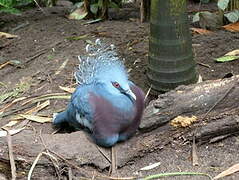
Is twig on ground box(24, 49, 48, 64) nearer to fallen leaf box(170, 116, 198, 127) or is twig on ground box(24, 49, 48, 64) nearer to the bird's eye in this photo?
the bird's eye

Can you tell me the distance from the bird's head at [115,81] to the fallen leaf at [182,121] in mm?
328

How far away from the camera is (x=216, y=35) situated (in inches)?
177

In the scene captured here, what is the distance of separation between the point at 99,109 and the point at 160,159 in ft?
1.62

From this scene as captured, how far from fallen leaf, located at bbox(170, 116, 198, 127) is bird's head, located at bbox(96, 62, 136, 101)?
328 millimetres

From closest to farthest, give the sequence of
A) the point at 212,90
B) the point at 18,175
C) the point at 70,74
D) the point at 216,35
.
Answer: the point at 18,175, the point at 212,90, the point at 70,74, the point at 216,35

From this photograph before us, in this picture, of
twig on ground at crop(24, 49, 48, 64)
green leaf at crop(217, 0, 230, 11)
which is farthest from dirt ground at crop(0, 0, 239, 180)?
green leaf at crop(217, 0, 230, 11)

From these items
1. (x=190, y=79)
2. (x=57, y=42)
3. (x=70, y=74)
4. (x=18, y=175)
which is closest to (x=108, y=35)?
(x=57, y=42)

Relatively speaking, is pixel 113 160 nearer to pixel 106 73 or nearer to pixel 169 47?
pixel 106 73

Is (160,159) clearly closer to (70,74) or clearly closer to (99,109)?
(99,109)

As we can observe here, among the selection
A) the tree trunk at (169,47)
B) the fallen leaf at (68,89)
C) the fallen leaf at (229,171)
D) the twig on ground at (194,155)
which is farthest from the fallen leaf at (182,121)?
the fallen leaf at (68,89)

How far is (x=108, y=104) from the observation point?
2.85m

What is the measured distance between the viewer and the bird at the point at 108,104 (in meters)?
2.85

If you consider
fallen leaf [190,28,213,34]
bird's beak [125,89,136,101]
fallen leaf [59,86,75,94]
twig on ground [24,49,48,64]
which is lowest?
fallen leaf [59,86,75,94]

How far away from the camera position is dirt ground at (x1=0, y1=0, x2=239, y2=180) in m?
2.94
